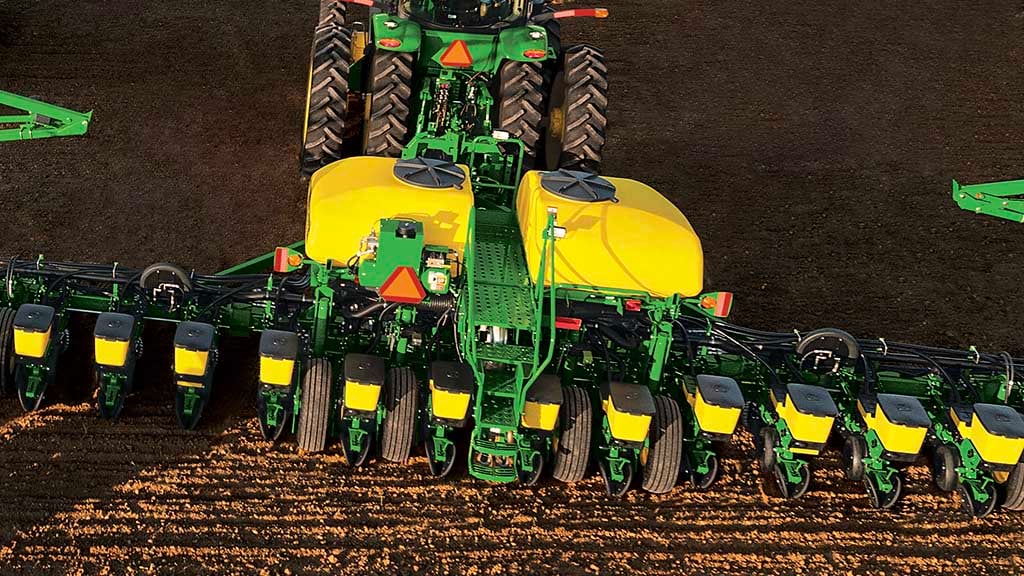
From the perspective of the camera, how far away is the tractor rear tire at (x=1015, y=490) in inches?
215

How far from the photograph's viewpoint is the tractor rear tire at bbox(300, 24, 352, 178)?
7.02 metres

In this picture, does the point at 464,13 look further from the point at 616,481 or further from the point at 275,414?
the point at 616,481

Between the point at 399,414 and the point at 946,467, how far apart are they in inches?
114

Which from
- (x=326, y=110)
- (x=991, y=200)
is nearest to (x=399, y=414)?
(x=326, y=110)

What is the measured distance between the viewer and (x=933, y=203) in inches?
348

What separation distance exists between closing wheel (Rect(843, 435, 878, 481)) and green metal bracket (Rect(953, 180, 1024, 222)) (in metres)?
1.47

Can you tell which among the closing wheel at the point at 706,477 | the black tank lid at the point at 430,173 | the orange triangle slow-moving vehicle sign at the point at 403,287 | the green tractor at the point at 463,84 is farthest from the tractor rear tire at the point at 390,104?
the closing wheel at the point at 706,477

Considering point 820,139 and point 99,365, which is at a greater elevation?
point 820,139

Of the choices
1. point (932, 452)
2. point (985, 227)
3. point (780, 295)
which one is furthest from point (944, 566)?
point (985, 227)

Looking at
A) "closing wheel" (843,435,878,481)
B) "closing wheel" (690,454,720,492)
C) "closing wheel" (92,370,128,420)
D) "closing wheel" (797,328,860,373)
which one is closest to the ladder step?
"closing wheel" (690,454,720,492)

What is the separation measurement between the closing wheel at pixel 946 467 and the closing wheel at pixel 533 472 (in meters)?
2.16

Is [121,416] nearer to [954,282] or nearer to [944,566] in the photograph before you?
[944,566]

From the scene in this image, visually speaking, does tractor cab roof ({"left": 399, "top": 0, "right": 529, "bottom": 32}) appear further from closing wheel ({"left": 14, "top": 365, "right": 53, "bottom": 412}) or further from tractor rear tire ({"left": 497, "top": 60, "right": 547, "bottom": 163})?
closing wheel ({"left": 14, "top": 365, "right": 53, "bottom": 412})

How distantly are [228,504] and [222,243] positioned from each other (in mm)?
2749
